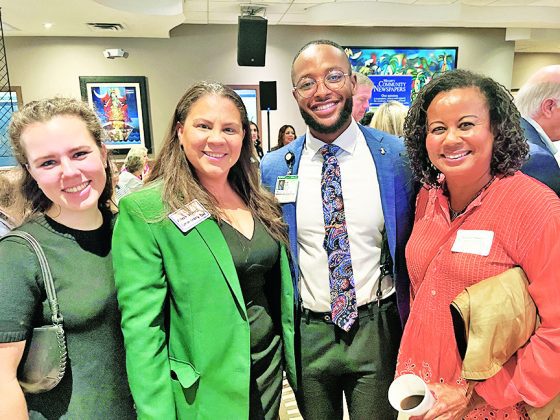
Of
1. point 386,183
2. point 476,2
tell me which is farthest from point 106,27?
point 386,183

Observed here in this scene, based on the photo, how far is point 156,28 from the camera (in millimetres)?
6934

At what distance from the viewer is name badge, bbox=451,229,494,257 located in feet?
4.01

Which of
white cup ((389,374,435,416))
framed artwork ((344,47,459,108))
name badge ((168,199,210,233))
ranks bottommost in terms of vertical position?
white cup ((389,374,435,416))

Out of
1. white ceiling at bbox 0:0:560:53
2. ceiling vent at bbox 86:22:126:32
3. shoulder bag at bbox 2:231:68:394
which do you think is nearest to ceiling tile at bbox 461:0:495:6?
white ceiling at bbox 0:0:560:53

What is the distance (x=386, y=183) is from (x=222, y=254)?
71 centimetres

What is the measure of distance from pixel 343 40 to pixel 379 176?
7.26 meters

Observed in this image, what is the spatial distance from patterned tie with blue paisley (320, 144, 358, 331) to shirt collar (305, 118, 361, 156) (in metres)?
0.16

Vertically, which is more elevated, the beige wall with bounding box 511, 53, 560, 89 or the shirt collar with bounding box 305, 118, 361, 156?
the beige wall with bounding box 511, 53, 560, 89

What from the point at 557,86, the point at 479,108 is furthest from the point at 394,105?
the point at 479,108

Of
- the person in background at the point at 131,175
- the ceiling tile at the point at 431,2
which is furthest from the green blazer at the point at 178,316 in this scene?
the ceiling tile at the point at 431,2

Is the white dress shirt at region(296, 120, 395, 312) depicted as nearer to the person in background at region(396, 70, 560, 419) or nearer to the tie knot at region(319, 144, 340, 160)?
the tie knot at region(319, 144, 340, 160)

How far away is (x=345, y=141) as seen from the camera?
1724 mm

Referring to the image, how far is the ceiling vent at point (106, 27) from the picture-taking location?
21.7 feet

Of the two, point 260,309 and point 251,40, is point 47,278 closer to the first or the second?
point 260,309
